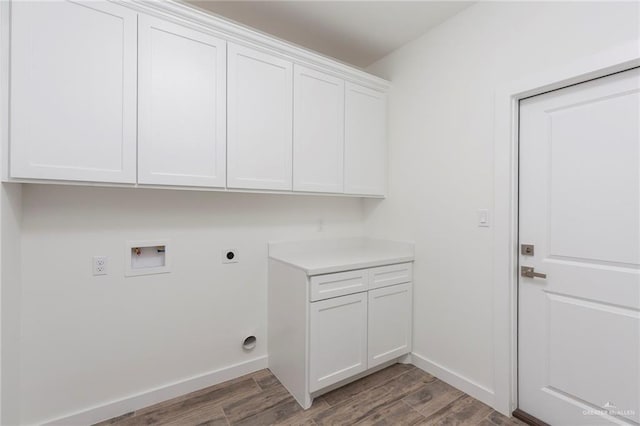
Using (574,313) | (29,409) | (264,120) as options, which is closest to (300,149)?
(264,120)

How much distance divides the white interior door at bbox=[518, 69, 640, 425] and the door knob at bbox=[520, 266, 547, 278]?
0.08 ft

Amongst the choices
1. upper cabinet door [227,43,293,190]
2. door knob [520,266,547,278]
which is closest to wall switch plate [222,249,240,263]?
upper cabinet door [227,43,293,190]

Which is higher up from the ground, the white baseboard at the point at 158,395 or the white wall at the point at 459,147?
the white wall at the point at 459,147

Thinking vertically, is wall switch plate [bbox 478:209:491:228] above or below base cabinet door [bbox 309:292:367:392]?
above

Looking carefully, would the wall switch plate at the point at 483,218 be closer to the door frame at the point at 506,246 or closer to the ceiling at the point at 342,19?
the door frame at the point at 506,246

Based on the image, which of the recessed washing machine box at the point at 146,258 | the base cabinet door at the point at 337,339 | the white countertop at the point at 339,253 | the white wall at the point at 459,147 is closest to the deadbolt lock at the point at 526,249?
the white wall at the point at 459,147

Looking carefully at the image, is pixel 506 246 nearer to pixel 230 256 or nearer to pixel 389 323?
pixel 389 323

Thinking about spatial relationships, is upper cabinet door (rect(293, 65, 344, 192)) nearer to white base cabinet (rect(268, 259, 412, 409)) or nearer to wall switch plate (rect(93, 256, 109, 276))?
white base cabinet (rect(268, 259, 412, 409))

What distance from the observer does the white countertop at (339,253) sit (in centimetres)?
190

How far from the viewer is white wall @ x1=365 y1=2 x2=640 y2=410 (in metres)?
1.61

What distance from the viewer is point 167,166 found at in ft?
5.25

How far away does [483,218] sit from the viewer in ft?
6.14

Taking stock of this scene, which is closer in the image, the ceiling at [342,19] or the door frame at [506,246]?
the door frame at [506,246]

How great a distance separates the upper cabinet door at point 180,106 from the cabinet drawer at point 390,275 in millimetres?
1250
